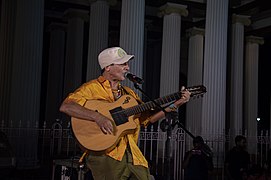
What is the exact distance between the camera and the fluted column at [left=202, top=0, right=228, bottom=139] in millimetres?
14016

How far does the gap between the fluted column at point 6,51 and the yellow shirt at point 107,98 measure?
11.5 metres

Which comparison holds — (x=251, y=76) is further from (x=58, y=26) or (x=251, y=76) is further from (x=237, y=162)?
(x=237, y=162)

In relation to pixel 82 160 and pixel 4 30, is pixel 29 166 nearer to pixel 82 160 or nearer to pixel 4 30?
pixel 4 30

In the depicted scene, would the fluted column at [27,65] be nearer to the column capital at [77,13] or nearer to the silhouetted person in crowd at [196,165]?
the silhouetted person in crowd at [196,165]

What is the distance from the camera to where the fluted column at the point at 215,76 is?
14.0 m

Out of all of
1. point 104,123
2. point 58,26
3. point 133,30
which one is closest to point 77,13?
point 58,26

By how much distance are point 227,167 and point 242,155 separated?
43 centimetres

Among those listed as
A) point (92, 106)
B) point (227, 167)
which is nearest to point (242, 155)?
point (227, 167)

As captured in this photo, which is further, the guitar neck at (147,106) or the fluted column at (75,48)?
the fluted column at (75,48)

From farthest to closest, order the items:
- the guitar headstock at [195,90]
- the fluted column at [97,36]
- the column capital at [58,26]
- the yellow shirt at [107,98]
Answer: the column capital at [58,26], the fluted column at [97,36], the guitar headstock at [195,90], the yellow shirt at [107,98]

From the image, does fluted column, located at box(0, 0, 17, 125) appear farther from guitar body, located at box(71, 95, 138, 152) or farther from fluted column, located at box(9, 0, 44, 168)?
guitar body, located at box(71, 95, 138, 152)

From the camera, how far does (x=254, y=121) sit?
73.3ft

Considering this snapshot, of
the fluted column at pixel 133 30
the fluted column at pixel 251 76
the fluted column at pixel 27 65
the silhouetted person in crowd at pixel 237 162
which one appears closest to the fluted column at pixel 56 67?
the fluted column at pixel 27 65

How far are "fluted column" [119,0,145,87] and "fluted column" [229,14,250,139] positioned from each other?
7.98 m
